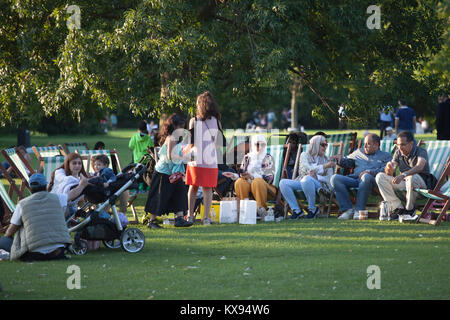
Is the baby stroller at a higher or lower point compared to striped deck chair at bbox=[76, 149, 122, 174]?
lower

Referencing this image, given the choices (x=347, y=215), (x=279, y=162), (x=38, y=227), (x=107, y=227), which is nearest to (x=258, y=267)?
(x=107, y=227)

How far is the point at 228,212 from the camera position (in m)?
10.9

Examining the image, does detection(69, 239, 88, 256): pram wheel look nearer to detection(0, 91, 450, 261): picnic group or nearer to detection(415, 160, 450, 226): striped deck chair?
detection(0, 91, 450, 261): picnic group

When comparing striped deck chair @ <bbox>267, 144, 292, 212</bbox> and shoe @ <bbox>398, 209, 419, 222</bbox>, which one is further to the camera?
striped deck chair @ <bbox>267, 144, 292, 212</bbox>

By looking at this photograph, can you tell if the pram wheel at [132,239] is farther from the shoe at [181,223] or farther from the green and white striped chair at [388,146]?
the green and white striped chair at [388,146]

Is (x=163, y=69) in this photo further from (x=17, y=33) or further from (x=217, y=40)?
(x=17, y=33)

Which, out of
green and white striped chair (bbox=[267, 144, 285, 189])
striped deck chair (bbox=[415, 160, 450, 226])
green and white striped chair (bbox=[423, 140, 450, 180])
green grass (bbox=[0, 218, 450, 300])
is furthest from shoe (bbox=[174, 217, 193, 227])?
green and white striped chair (bbox=[423, 140, 450, 180])

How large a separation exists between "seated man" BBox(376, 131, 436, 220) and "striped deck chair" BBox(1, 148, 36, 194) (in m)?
5.21

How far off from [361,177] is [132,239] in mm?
4058

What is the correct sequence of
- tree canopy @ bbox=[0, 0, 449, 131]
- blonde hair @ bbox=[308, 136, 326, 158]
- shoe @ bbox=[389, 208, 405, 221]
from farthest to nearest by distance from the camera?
1. tree canopy @ bbox=[0, 0, 449, 131]
2. blonde hair @ bbox=[308, 136, 326, 158]
3. shoe @ bbox=[389, 208, 405, 221]

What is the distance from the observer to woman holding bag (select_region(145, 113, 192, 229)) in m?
10.4

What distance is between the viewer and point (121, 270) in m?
7.23

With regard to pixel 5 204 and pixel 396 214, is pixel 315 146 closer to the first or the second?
pixel 396 214

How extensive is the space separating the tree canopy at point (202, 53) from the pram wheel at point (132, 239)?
17.9 ft
